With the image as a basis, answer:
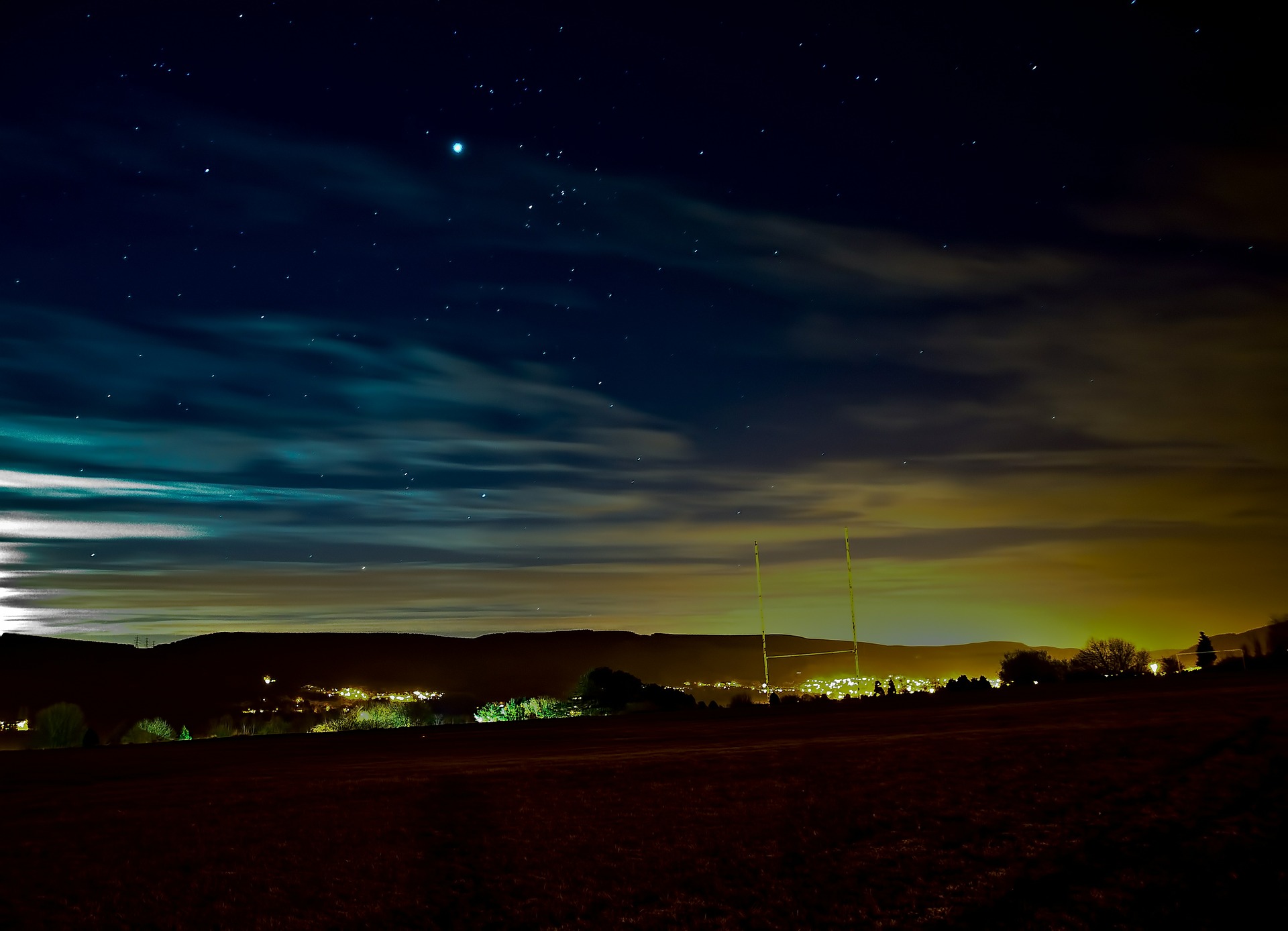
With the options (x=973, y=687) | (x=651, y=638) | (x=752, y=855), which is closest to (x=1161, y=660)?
(x=973, y=687)

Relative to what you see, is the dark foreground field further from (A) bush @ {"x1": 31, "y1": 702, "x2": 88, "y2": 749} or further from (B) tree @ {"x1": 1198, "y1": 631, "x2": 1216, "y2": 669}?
(B) tree @ {"x1": 1198, "y1": 631, "x2": 1216, "y2": 669}

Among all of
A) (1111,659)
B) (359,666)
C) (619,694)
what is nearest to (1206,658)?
(1111,659)

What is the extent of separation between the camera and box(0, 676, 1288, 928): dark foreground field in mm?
7273

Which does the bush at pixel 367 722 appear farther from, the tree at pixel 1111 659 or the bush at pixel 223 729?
the tree at pixel 1111 659

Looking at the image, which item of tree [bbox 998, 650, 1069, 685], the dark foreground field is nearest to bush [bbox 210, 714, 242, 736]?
the dark foreground field

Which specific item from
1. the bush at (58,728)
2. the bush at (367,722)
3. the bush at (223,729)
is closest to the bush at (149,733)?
the bush at (223,729)

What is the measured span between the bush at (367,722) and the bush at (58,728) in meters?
6.59

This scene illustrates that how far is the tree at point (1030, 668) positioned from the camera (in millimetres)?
45781

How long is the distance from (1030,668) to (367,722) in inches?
1246

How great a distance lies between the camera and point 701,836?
946cm

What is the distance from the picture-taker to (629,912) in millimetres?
7285

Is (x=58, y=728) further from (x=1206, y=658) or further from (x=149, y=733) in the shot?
(x=1206, y=658)

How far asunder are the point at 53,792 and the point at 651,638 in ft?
459

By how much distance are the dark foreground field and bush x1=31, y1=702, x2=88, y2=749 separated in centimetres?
1299
